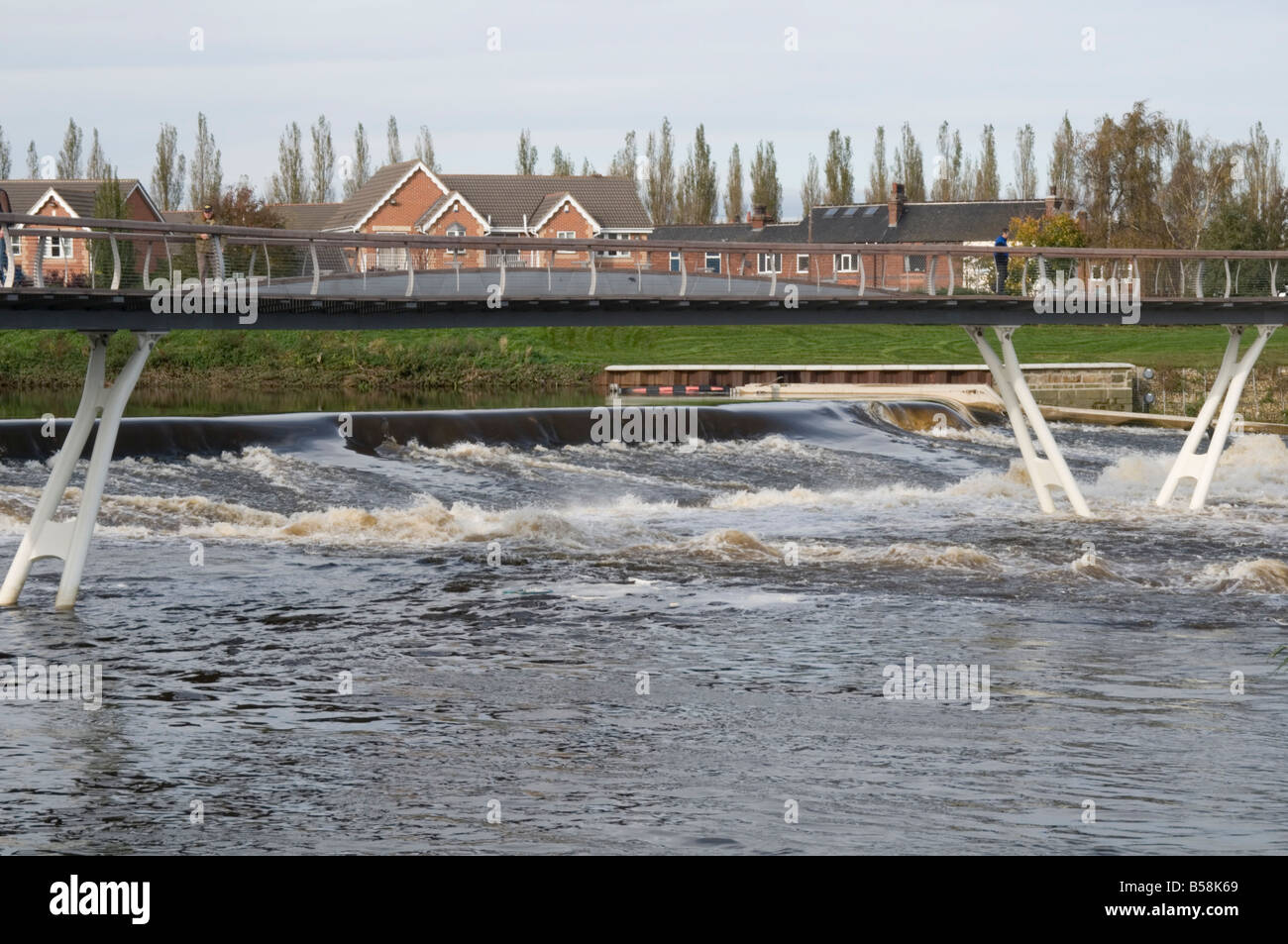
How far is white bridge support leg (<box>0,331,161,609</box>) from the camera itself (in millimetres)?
18828

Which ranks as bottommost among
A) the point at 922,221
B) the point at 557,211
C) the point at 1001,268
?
the point at 1001,268

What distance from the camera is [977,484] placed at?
32.4 m

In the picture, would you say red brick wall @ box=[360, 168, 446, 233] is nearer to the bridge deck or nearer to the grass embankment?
the grass embankment

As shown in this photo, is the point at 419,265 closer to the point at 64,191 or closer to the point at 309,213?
the point at 64,191

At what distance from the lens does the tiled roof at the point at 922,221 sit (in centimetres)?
9181

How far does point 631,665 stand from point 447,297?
8.08 metres

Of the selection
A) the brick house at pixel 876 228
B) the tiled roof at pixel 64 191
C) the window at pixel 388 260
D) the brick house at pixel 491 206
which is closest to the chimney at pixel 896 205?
the brick house at pixel 876 228

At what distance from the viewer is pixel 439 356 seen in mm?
56594

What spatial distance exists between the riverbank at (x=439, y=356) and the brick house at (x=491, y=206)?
1043 inches

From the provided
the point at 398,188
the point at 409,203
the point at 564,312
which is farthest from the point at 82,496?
the point at 409,203

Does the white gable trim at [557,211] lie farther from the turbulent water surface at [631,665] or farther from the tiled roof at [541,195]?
the turbulent water surface at [631,665]

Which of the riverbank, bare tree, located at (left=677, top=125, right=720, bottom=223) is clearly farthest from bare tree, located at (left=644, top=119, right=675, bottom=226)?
the riverbank
